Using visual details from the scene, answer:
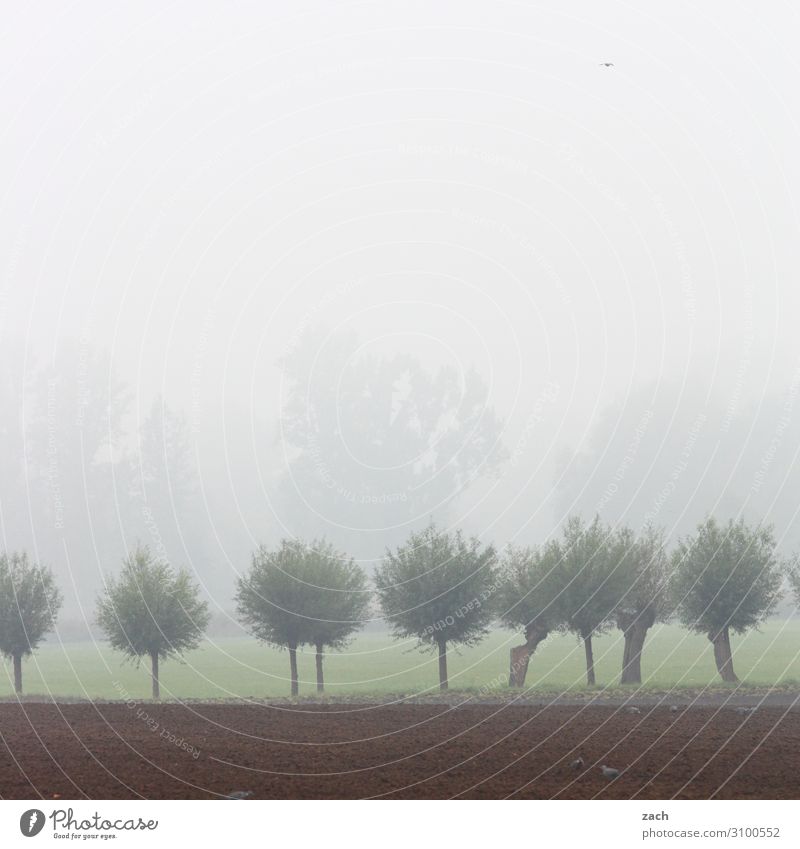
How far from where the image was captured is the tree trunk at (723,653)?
53.5 meters

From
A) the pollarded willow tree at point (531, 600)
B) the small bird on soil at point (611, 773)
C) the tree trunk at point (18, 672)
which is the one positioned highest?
the pollarded willow tree at point (531, 600)

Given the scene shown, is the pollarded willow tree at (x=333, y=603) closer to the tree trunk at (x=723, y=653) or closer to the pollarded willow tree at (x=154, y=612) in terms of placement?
the pollarded willow tree at (x=154, y=612)

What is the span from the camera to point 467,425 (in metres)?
151

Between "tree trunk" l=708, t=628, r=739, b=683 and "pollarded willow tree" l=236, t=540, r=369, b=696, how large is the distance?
56.9 ft

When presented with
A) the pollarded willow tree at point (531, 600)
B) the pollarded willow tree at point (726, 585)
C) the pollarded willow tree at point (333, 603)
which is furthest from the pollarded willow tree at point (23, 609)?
the pollarded willow tree at point (726, 585)

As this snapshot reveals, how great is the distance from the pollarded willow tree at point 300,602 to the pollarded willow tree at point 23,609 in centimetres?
1197

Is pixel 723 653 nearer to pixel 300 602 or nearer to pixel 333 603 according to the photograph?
pixel 333 603

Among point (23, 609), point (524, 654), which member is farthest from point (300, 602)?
point (23, 609)

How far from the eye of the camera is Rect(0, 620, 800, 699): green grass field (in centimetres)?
6222

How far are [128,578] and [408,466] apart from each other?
102350 mm

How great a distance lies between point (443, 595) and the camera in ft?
182

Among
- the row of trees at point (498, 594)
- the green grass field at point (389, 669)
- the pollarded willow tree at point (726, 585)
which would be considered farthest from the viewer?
the green grass field at point (389, 669)

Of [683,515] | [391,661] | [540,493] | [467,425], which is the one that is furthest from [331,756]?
[540,493]

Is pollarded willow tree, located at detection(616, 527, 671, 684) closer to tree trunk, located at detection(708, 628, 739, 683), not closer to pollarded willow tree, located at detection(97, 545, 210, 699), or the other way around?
tree trunk, located at detection(708, 628, 739, 683)
